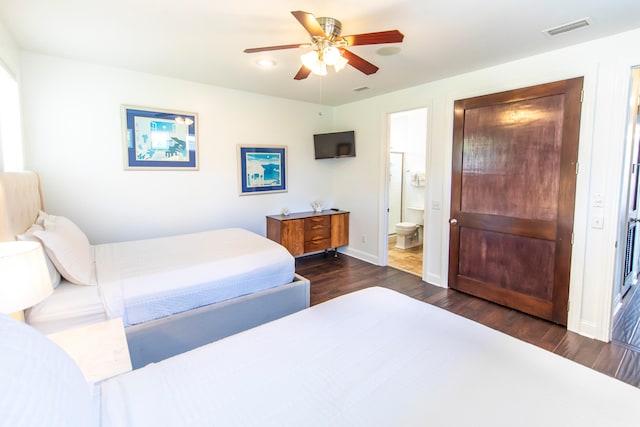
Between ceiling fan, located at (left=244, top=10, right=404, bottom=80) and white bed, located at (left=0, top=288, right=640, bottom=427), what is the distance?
1677 mm

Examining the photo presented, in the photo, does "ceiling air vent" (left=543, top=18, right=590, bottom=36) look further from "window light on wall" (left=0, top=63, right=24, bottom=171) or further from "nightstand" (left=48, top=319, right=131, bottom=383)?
"window light on wall" (left=0, top=63, right=24, bottom=171)

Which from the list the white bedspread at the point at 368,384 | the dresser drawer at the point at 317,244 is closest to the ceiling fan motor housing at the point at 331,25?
the white bedspread at the point at 368,384

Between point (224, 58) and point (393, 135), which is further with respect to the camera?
point (393, 135)

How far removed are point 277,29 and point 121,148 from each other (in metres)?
2.19

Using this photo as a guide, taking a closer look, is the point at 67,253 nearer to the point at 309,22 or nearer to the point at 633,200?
the point at 309,22

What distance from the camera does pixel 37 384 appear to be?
713mm

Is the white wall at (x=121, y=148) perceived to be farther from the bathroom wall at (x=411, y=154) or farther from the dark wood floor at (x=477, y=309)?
the bathroom wall at (x=411, y=154)

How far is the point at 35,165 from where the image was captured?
2.92 meters

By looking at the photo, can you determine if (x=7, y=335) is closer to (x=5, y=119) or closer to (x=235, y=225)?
(x=5, y=119)

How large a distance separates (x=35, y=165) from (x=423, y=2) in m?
3.61

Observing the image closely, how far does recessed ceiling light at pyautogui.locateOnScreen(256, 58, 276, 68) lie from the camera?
2.93 meters

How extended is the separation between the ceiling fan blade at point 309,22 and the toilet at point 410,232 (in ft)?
13.4

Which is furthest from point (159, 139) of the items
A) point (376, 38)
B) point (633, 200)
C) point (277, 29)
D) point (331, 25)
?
point (633, 200)

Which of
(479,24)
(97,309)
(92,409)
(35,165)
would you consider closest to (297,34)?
(479,24)
